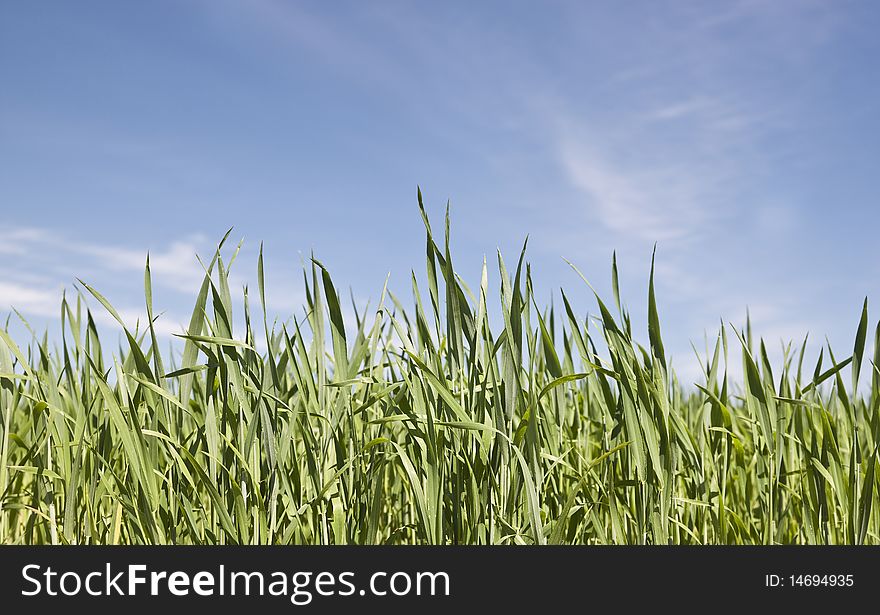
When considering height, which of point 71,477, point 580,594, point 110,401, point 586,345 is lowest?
point 580,594

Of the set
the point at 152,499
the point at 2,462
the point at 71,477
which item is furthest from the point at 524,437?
the point at 2,462

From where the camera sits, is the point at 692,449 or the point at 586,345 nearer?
the point at 692,449

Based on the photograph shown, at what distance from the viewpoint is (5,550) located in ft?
3.49

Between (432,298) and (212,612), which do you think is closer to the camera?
(212,612)

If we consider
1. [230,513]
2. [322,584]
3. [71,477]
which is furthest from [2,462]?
[322,584]

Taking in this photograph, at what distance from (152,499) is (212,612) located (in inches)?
7.7

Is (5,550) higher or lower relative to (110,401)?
lower

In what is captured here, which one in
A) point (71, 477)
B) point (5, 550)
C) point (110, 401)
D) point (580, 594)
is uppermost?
point (110, 401)

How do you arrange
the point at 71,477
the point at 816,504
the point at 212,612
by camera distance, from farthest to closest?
the point at 816,504 → the point at 71,477 → the point at 212,612

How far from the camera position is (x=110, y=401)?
3.41ft

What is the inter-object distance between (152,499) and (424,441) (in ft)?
1.43

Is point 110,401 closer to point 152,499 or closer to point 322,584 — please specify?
point 152,499

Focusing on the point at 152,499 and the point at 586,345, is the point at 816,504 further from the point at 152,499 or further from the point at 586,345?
the point at 152,499

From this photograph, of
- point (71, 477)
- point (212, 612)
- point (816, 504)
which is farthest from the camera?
point (816, 504)
